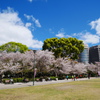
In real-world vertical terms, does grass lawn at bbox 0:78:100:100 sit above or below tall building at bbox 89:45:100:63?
below

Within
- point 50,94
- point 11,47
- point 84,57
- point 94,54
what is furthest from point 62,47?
point 94,54

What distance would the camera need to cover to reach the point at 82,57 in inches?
4513

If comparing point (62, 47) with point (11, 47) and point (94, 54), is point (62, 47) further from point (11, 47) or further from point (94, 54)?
point (94, 54)

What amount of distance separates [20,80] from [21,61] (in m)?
6.09

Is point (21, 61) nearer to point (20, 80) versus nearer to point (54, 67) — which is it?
point (20, 80)

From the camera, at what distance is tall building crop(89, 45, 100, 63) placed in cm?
11486

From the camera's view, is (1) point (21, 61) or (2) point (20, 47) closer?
(1) point (21, 61)

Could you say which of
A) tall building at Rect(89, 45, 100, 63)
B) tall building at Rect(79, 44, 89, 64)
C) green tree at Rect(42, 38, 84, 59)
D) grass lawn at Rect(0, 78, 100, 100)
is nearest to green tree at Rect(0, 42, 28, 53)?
green tree at Rect(42, 38, 84, 59)

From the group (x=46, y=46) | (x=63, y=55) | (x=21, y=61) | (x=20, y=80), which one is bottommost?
(x=20, y=80)

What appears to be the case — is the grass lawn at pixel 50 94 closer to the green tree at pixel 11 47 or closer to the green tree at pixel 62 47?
the green tree at pixel 62 47

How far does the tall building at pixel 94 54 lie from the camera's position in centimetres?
11486

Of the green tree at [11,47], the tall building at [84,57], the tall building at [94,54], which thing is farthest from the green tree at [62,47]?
the tall building at [94,54]

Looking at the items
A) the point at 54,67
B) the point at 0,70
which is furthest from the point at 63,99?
the point at 54,67

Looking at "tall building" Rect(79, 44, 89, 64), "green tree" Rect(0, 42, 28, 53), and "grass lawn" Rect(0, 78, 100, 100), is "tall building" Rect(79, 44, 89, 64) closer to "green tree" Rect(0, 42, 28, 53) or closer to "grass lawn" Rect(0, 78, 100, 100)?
"green tree" Rect(0, 42, 28, 53)
